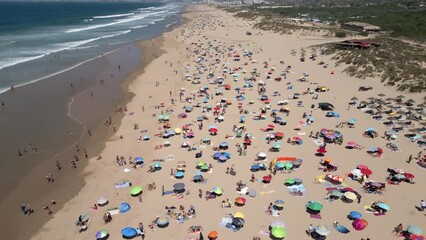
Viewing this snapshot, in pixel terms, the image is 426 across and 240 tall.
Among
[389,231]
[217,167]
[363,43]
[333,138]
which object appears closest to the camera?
[389,231]

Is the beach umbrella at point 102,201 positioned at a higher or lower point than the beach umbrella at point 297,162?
lower

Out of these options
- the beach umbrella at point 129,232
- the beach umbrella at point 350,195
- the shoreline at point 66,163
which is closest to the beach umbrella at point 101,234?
the beach umbrella at point 129,232

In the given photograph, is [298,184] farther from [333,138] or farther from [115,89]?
[115,89]

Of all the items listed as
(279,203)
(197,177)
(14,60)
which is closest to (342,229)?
(279,203)

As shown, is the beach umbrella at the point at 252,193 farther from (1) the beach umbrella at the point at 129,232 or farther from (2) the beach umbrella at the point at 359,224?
(1) the beach umbrella at the point at 129,232

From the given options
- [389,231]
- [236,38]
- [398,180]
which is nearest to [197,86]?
[398,180]

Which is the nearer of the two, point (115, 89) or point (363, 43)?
point (115, 89)
